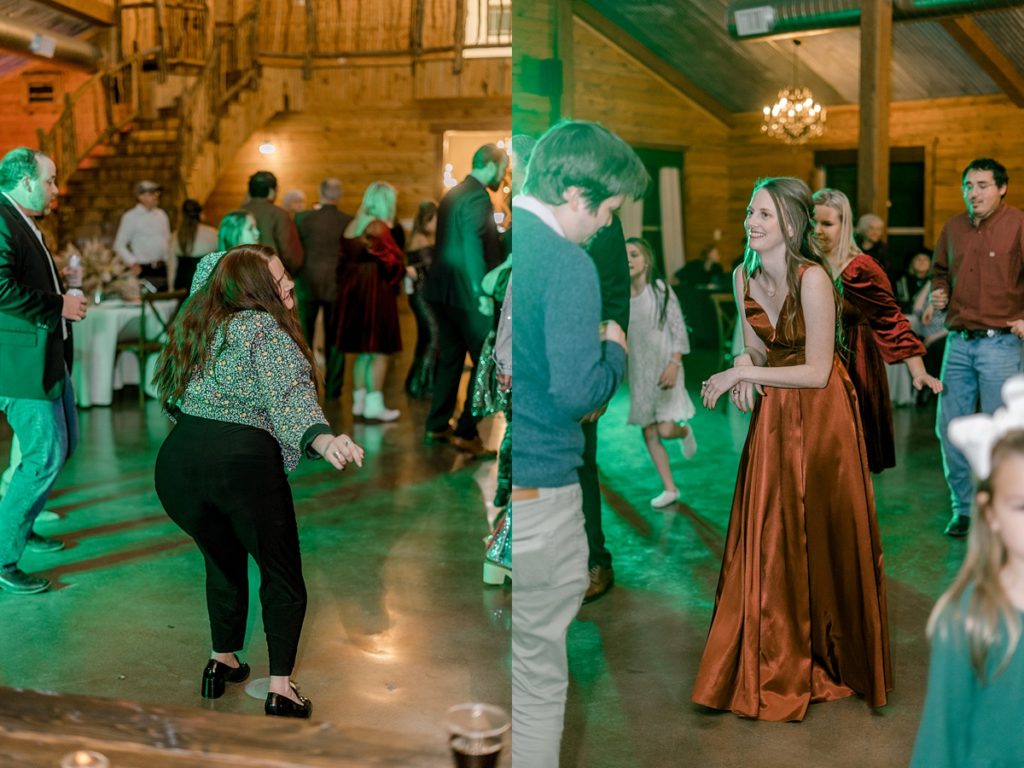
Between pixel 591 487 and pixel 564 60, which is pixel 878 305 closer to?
pixel 591 487

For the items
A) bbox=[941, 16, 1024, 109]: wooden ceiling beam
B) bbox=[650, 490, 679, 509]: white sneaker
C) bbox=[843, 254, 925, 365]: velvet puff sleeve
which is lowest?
bbox=[650, 490, 679, 509]: white sneaker

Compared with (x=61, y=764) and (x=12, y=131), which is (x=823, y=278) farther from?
(x=12, y=131)

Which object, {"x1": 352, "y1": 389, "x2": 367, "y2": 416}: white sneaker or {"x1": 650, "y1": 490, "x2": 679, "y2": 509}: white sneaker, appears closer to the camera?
{"x1": 650, "y1": 490, "x2": 679, "y2": 509}: white sneaker

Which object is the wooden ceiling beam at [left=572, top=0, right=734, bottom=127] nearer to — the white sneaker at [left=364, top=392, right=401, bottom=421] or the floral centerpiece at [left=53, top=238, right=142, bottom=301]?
the white sneaker at [left=364, top=392, right=401, bottom=421]

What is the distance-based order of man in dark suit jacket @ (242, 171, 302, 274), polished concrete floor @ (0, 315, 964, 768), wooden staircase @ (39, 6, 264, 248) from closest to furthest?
polished concrete floor @ (0, 315, 964, 768) < man in dark suit jacket @ (242, 171, 302, 274) < wooden staircase @ (39, 6, 264, 248)

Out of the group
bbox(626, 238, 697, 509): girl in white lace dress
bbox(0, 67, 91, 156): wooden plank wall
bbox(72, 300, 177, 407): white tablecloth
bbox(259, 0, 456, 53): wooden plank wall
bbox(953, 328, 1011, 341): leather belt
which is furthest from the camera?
bbox(0, 67, 91, 156): wooden plank wall

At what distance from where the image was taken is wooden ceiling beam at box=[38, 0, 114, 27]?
1330 cm

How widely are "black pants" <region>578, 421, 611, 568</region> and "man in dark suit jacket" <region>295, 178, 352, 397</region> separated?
6.16 metres

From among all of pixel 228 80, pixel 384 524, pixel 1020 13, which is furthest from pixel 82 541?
pixel 228 80

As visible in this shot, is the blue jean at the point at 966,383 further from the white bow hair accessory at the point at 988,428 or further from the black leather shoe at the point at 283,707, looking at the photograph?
the black leather shoe at the point at 283,707

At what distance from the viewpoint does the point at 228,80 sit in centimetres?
1430

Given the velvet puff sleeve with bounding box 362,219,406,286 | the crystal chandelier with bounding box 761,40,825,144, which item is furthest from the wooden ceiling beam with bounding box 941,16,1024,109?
the velvet puff sleeve with bounding box 362,219,406,286

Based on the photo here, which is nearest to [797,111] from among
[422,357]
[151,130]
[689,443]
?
[422,357]

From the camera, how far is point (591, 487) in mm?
2160
